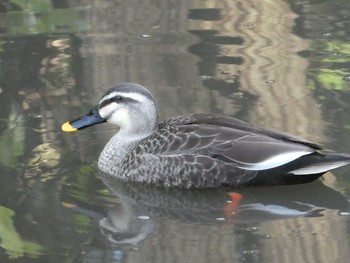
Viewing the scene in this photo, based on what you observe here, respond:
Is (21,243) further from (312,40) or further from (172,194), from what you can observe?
(312,40)

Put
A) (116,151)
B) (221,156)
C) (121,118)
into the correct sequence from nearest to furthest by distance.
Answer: (221,156) < (116,151) < (121,118)

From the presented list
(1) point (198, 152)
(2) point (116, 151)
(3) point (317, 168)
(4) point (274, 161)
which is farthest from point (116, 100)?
(3) point (317, 168)

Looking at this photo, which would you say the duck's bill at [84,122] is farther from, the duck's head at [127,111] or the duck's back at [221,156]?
the duck's back at [221,156]

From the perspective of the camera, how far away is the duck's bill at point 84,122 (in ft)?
29.9

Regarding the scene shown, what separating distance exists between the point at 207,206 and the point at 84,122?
1.42 metres

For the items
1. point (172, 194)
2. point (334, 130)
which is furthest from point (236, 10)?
point (172, 194)

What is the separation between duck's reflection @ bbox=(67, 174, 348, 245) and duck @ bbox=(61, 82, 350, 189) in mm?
89

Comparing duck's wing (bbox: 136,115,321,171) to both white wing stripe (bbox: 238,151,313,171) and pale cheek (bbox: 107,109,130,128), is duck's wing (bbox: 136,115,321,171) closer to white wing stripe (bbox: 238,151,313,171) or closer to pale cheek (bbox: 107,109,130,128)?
white wing stripe (bbox: 238,151,313,171)

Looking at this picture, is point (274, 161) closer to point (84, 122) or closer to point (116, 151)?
point (116, 151)

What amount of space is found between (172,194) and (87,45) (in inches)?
151

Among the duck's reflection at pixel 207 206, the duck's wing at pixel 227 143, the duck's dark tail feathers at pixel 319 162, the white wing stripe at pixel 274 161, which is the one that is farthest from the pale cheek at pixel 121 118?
the duck's dark tail feathers at pixel 319 162

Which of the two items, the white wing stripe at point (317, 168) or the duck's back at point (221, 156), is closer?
the white wing stripe at point (317, 168)

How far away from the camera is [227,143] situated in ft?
28.4

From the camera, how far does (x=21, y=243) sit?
7602 millimetres
